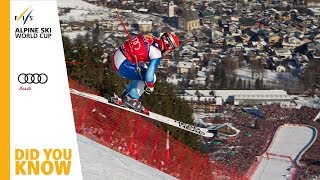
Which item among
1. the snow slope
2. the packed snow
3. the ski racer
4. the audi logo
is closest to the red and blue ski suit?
the ski racer

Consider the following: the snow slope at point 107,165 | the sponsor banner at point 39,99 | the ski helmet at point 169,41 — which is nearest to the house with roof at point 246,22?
the snow slope at point 107,165

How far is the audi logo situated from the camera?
12.6ft

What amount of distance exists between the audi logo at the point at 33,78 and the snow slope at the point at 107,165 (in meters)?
3.30

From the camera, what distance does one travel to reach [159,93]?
14.8m

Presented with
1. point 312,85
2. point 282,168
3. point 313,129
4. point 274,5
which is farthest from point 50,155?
point 274,5

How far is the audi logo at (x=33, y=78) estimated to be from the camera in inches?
151

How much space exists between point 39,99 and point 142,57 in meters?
3.44

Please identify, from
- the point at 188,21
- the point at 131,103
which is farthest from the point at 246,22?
the point at 131,103

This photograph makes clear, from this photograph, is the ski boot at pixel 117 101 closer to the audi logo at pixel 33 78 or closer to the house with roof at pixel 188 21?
the audi logo at pixel 33 78

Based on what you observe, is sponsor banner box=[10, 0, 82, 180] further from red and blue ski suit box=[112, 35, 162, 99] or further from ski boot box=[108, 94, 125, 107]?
ski boot box=[108, 94, 125, 107]

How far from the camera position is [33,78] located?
384cm

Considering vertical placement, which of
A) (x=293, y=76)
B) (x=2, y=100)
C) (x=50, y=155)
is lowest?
(x=293, y=76)

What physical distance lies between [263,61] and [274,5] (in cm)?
2378

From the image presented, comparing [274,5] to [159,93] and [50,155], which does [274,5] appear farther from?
[50,155]
